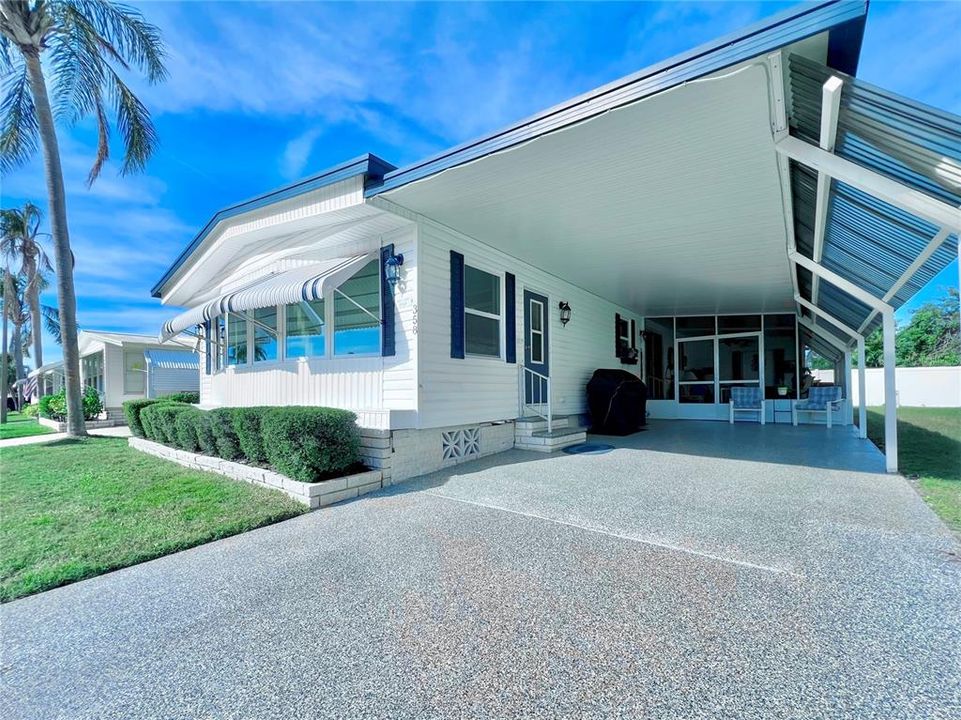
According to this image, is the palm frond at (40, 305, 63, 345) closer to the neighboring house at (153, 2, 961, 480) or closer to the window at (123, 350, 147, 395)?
the window at (123, 350, 147, 395)

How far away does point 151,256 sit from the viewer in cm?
3097

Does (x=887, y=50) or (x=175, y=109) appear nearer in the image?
(x=887, y=50)

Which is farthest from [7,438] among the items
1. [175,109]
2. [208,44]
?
[208,44]

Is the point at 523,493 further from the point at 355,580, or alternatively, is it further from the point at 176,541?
the point at 176,541

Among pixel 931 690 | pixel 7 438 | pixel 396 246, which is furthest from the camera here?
pixel 7 438

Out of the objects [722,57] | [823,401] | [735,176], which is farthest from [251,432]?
[823,401]

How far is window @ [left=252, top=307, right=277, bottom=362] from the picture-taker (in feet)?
26.0

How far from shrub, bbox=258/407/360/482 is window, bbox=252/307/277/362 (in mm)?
3086

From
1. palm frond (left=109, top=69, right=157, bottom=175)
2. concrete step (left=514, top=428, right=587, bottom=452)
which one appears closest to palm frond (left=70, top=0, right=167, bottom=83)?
palm frond (left=109, top=69, right=157, bottom=175)

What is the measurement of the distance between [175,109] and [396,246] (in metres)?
7.67

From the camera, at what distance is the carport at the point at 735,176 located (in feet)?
10.1

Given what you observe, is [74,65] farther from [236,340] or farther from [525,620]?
[525,620]

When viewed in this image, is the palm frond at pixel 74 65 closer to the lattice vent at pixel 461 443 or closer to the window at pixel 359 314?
the window at pixel 359 314

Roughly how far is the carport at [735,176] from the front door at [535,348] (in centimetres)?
77
